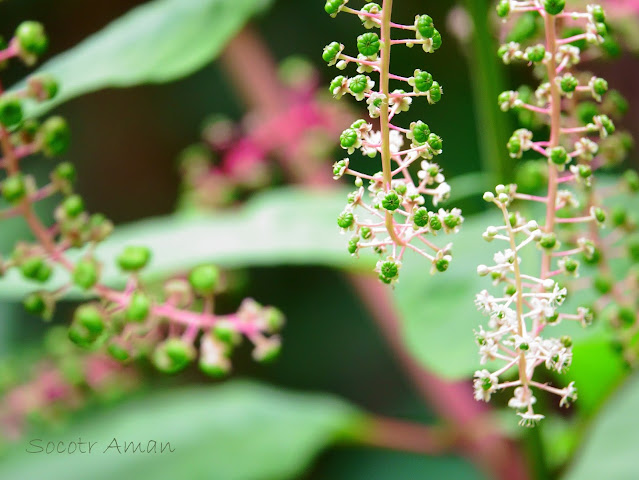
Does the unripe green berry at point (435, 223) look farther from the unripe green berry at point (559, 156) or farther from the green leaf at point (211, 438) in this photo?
A: the green leaf at point (211, 438)

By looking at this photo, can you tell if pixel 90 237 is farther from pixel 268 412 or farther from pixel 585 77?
pixel 268 412

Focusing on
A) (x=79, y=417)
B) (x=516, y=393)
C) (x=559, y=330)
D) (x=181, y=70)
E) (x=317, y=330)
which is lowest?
(x=317, y=330)

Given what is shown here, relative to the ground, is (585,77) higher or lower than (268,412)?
higher

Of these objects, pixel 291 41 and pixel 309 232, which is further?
pixel 291 41

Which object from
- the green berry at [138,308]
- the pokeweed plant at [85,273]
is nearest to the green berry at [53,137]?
the pokeweed plant at [85,273]

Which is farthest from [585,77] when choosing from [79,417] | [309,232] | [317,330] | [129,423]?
[317,330]

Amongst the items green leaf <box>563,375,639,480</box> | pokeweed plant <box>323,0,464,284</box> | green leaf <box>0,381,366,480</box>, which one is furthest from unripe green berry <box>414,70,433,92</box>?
green leaf <box>0,381,366,480</box>
